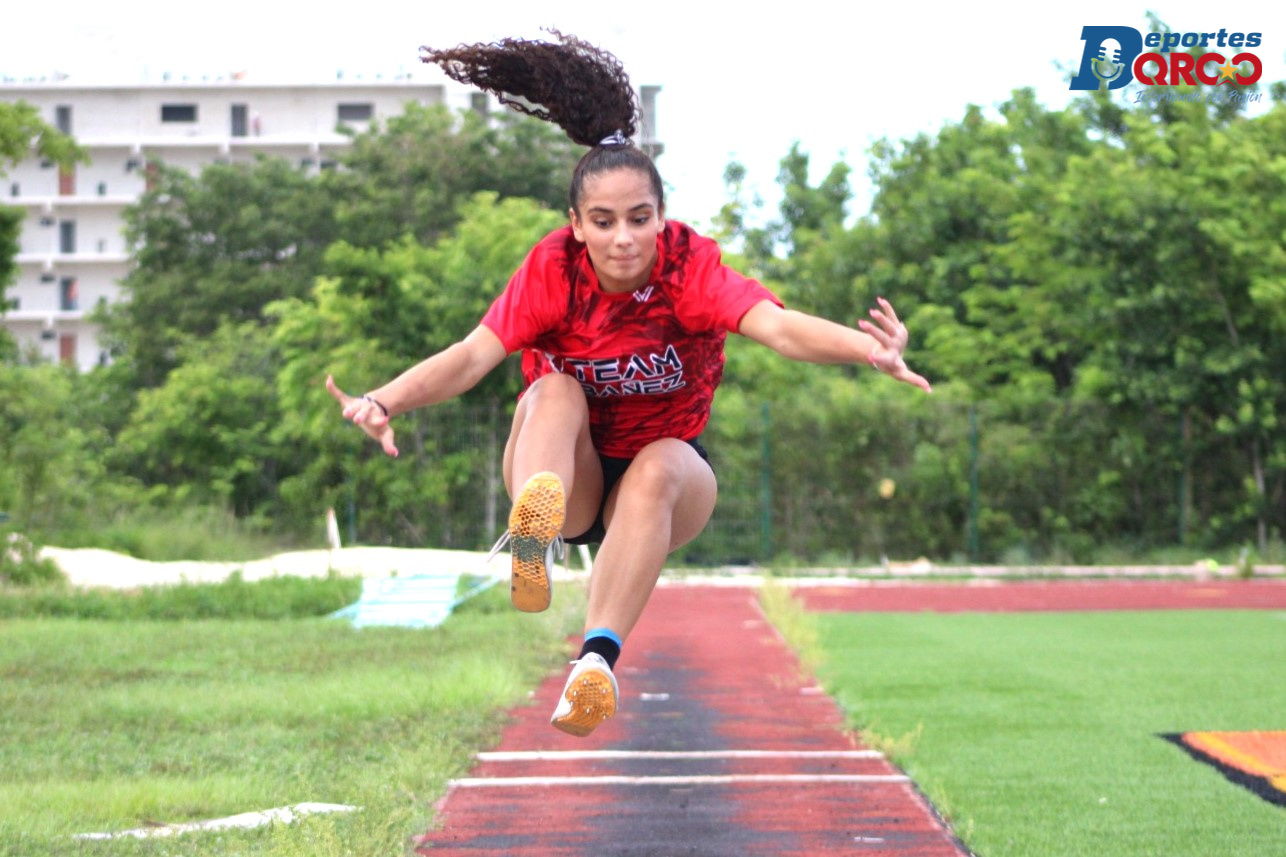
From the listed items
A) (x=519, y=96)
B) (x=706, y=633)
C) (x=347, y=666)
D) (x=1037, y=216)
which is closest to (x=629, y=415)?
(x=519, y=96)

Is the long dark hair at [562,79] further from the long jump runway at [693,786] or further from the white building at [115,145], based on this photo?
the white building at [115,145]

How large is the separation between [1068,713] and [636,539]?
4.90 m

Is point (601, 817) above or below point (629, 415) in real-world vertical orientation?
below

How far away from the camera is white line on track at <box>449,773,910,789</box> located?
22.7 ft

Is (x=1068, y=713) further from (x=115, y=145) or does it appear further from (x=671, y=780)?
(x=115, y=145)

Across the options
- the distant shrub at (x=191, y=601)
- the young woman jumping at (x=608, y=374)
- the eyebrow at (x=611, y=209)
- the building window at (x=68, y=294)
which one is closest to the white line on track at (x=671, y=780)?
the young woman jumping at (x=608, y=374)

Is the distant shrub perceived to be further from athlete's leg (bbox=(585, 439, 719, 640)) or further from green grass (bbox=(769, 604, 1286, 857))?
athlete's leg (bbox=(585, 439, 719, 640))

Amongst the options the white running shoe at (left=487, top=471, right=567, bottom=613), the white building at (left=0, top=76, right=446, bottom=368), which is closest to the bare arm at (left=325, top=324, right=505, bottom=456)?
the white running shoe at (left=487, top=471, right=567, bottom=613)

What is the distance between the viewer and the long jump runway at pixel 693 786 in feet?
19.1

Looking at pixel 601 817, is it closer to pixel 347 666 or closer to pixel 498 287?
pixel 347 666

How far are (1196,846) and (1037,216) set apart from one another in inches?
714

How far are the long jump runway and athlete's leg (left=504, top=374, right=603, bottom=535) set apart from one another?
1398 millimetres

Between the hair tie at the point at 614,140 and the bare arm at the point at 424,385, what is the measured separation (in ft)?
2.59

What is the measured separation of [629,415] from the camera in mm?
5094
